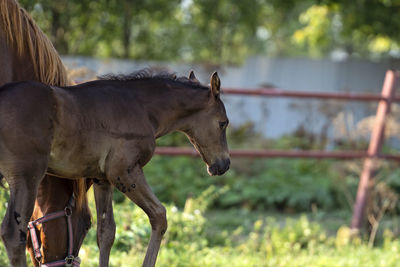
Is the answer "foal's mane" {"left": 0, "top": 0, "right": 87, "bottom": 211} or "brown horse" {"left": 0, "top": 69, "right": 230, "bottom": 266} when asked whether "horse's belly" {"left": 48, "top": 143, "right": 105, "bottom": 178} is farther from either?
"foal's mane" {"left": 0, "top": 0, "right": 87, "bottom": 211}

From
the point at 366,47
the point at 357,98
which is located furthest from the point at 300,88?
the point at 366,47

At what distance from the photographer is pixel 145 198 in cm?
170

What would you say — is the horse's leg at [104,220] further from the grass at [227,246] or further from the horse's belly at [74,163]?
the grass at [227,246]

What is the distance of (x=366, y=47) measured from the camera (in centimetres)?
2736

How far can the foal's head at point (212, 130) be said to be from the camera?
182 cm

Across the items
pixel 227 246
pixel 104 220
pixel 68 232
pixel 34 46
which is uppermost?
pixel 34 46

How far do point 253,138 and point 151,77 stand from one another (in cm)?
676

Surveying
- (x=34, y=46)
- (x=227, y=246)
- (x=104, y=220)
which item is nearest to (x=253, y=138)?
(x=227, y=246)

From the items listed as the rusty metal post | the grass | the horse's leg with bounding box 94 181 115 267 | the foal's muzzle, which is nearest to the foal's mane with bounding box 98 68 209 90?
the foal's muzzle

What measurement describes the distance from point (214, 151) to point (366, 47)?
27143mm

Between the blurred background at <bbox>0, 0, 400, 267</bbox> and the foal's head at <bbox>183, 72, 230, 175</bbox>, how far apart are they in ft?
1.58

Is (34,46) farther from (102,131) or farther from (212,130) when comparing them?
(212,130)

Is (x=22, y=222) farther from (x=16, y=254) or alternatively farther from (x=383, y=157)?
(x=383, y=157)

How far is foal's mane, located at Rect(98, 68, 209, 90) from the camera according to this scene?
6.00ft
